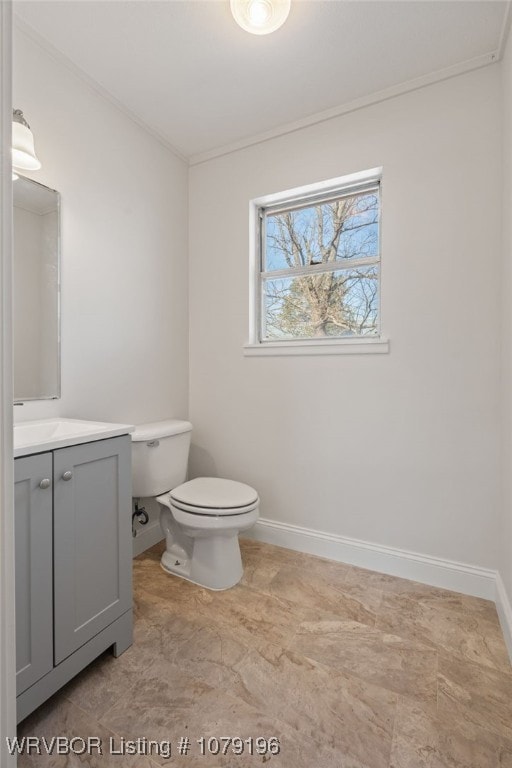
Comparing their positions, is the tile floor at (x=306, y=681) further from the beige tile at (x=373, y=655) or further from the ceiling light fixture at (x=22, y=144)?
the ceiling light fixture at (x=22, y=144)

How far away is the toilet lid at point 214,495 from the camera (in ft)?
5.49

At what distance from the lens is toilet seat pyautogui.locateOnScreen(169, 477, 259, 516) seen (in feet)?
5.44

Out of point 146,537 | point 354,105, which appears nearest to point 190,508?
point 146,537

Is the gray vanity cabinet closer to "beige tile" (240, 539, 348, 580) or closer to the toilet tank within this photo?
the toilet tank

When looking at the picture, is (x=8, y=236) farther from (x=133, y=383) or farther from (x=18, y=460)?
(x=133, y=383)

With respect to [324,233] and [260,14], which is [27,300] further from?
[324,233]

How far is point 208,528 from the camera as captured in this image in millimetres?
1648

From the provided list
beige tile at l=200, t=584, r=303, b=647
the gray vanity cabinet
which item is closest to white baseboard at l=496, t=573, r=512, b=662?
beige tile at l=200, t=584, r=303, b=647

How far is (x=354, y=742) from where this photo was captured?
1039 mm

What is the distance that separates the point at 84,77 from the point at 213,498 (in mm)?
2107

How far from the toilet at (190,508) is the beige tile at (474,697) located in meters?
0.91

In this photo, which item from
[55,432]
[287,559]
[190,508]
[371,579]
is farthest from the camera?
[287,559]

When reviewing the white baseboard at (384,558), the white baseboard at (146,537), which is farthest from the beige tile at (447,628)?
the white baseboard at (146,537)

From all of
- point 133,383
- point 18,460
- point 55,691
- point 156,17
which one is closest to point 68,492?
point 18,460
